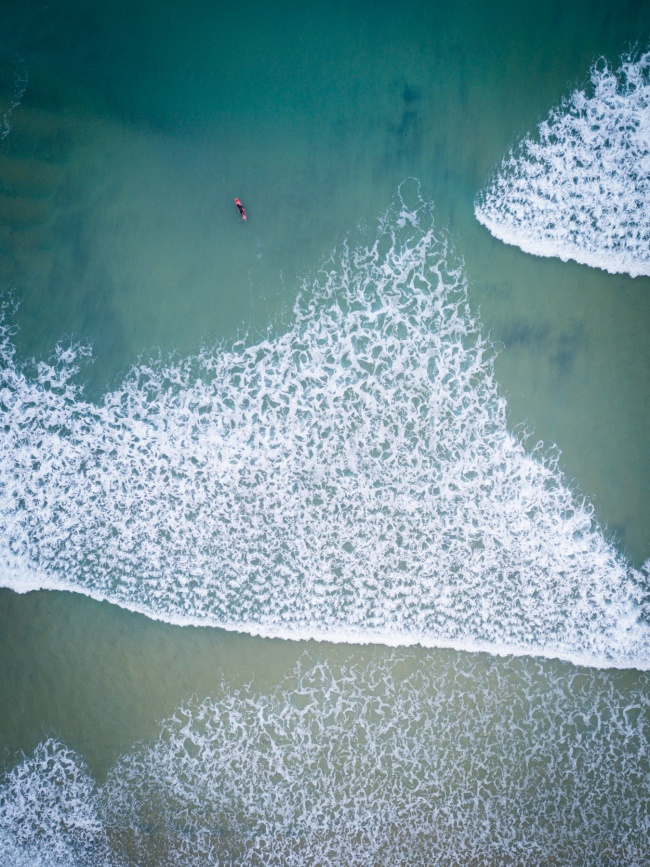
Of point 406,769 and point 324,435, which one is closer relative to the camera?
point 406,769

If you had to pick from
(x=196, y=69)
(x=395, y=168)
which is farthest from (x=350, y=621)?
(x=196, y=69)

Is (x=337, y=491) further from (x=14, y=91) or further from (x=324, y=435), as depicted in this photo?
(x=14, y=91)

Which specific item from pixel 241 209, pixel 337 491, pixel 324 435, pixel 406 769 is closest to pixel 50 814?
pixel 406 769

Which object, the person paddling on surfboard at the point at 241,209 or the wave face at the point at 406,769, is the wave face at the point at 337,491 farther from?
the person paddling on surfboard at the point at 241,209

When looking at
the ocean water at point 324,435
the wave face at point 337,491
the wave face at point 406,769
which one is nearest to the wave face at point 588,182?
the ocean water at point 324,435

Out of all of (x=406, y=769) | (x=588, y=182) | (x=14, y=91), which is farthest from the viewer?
(x=14, y=91)

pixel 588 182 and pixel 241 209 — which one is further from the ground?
pixel 588 182

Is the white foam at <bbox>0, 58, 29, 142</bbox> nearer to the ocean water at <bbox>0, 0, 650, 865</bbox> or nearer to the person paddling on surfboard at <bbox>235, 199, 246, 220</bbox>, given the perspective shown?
the ocean water at <bbox>0, 0, 650, 865</bbox>
